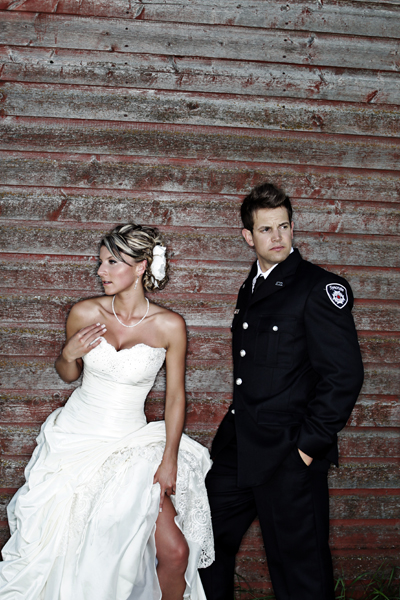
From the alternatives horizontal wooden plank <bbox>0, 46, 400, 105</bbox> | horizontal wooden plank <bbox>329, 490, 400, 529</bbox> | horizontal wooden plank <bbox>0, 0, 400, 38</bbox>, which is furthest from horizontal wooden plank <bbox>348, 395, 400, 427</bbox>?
horizontal wooden plank <bbox>0, 0, 400, 38</bbox>

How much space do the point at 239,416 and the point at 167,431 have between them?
45cm

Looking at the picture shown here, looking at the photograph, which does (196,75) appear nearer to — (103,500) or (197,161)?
(197,161)

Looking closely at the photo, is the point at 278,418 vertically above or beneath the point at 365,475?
above

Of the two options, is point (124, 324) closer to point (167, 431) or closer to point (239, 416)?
point (167, 431)

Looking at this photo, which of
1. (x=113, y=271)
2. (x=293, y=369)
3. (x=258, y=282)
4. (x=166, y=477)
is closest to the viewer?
(x=293, y=369)

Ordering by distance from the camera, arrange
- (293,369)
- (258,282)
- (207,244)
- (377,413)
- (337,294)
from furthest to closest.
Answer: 1. (377,413)
2. (207,244)
3. (258,282)
4. (293,369)
5. (337,294)

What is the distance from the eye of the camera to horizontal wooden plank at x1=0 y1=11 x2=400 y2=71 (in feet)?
10.9

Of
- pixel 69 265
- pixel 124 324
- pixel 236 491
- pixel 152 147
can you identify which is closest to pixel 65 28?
pixel 152 147

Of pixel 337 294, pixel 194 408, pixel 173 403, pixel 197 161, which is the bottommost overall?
pixel 194 408

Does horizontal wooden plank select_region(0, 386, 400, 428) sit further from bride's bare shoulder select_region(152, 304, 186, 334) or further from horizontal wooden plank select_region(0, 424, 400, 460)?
bride's bare shoulder select_region(152, 304, 186, 334)

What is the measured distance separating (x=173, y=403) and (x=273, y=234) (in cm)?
118

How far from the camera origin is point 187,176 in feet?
11.3

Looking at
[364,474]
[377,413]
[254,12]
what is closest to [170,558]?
[364,474]

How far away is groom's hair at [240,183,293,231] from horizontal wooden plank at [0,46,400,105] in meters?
1.14
